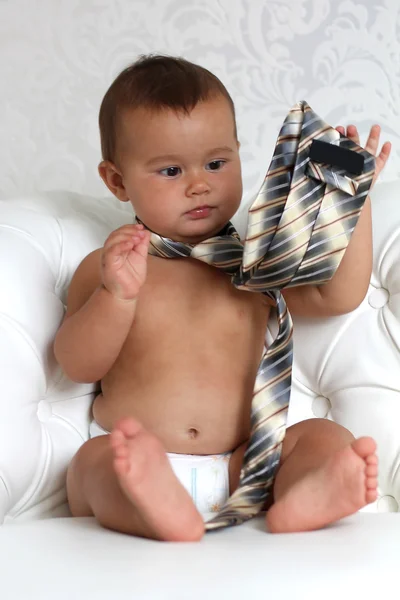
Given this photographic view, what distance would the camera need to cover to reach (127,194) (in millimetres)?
1301

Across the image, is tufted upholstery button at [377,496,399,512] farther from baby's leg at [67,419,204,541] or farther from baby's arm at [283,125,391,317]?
baby's leg at [67,419,204,541]

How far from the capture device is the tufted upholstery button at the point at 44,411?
1226 mm

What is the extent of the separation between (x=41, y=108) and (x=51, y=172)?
152 millimetres

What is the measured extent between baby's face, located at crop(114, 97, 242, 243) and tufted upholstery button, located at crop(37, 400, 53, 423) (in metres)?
0.33

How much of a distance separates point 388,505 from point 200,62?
3.57ft

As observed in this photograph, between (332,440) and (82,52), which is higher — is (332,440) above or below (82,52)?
below

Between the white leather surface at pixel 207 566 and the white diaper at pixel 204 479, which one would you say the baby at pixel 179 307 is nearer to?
the white diaper at pixel 204 479

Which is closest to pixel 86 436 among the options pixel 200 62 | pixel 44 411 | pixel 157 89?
pixel 44 411

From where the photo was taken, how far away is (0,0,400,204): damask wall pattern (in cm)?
178

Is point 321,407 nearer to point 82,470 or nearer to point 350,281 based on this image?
point 350,281

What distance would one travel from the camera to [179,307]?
1241 mm

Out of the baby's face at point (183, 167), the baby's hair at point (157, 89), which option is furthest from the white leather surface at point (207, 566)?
the baby's hair at point (157, 89)

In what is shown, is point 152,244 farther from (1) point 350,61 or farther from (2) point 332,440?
(1) point 350,61

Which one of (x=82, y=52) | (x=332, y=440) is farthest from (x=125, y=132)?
(x=82, y=52)
